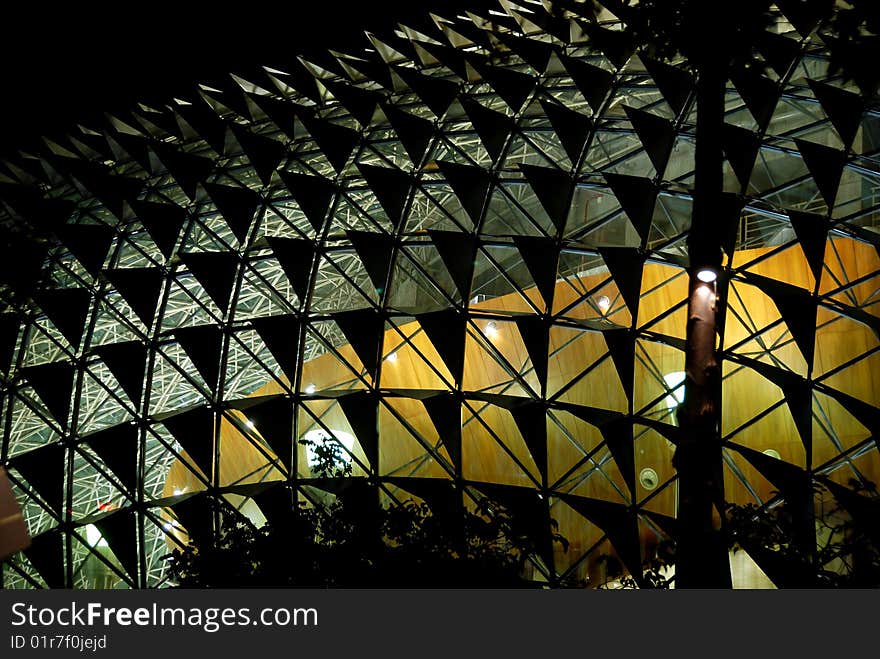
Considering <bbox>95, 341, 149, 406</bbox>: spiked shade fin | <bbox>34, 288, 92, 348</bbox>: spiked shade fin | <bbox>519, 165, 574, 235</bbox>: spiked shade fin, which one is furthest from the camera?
<bbox>34, 288, 92, 348</bbox>: spiked shade fin

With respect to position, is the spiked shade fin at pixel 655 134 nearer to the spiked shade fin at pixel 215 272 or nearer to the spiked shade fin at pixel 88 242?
the spiked shade fin at pixel 215 272

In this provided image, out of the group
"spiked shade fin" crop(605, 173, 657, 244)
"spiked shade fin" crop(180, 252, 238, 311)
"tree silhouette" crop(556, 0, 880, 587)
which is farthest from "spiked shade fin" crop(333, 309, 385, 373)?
"tree silhouette" crop(556, 0, 880, 587)

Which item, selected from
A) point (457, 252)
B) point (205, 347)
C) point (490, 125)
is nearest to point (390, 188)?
point (457, 252)

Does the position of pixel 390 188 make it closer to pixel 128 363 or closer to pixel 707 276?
pixel 128 363

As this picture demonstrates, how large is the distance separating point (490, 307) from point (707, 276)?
12.1m

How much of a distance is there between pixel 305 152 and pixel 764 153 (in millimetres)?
15385

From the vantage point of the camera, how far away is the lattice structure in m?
22.4

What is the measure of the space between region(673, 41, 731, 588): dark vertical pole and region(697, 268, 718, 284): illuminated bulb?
19 millimetres

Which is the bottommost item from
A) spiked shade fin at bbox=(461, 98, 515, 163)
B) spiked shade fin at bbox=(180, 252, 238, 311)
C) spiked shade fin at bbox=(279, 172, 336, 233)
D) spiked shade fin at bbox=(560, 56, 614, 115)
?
spiked shade fin at bbox=(180, 252, 238, 311)

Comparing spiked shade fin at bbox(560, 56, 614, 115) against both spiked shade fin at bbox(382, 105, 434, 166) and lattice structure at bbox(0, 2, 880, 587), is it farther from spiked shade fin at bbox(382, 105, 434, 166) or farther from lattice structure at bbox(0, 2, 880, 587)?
spiked shade fin at bbox(382, 105, 434, 166)

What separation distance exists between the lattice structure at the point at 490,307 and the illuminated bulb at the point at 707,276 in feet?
21.8

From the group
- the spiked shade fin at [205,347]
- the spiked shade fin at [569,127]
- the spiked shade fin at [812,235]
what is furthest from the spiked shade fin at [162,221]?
the spiked shade fin at [812,235]

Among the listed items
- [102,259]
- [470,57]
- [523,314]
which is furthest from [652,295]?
[102,259]

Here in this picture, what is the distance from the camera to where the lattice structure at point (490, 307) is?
73.5 feet
